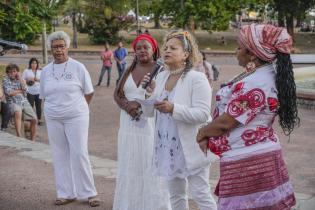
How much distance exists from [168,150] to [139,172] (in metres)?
0.91

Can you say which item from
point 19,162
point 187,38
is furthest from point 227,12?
point 187,38

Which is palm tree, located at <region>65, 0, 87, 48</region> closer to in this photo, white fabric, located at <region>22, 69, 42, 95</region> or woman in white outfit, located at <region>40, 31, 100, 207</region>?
white fabric, located at <region>22, 69, 42, 95</region>

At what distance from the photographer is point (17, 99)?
475 inches

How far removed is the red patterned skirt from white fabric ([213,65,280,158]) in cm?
7

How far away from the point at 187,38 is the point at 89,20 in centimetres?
3976

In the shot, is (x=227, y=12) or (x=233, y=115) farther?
(x=227, y=12)

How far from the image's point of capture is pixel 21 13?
1853 cm

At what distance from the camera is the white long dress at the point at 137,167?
19.4 feet

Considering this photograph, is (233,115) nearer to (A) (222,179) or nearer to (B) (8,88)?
(A) (222,179)

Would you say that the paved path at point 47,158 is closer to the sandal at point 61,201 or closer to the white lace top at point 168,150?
the sandal at point 61,201

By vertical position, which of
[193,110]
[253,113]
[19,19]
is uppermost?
[19,19]

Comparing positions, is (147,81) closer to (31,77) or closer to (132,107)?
(132,107)

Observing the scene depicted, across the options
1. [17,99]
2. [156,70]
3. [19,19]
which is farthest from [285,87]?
[19,19]

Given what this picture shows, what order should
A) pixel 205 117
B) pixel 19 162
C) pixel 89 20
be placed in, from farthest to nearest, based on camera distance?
pixel 89 20
pixel 19 162
pixel 205 117
